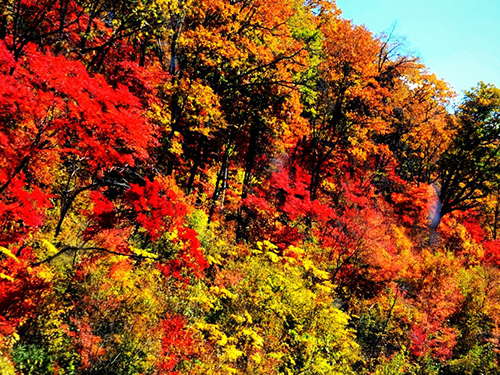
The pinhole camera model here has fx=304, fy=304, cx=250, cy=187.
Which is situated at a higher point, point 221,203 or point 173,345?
point 221,203

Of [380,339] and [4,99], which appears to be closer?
[4,99]

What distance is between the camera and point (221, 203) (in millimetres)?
18875

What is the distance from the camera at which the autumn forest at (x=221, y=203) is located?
7469 millimetres

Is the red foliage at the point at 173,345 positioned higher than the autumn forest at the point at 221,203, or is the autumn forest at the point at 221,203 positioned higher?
the autumn forest at the point at 221,203

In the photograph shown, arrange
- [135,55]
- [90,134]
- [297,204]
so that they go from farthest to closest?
[297,204], [135,55], [90,134]

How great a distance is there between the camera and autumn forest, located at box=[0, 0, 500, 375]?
7.47m

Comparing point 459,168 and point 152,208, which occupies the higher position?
point 459,168

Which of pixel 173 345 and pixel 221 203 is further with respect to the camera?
pixel 221 203

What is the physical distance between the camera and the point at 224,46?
13.3 m

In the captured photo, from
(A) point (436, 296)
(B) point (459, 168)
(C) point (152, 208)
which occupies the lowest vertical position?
(A) point (436, 296)

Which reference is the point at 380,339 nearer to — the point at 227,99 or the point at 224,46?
the point at 227,99

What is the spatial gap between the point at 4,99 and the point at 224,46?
29.6 feet

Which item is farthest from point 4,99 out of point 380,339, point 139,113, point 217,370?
point 380,339

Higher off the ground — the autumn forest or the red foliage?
the autumn forest
